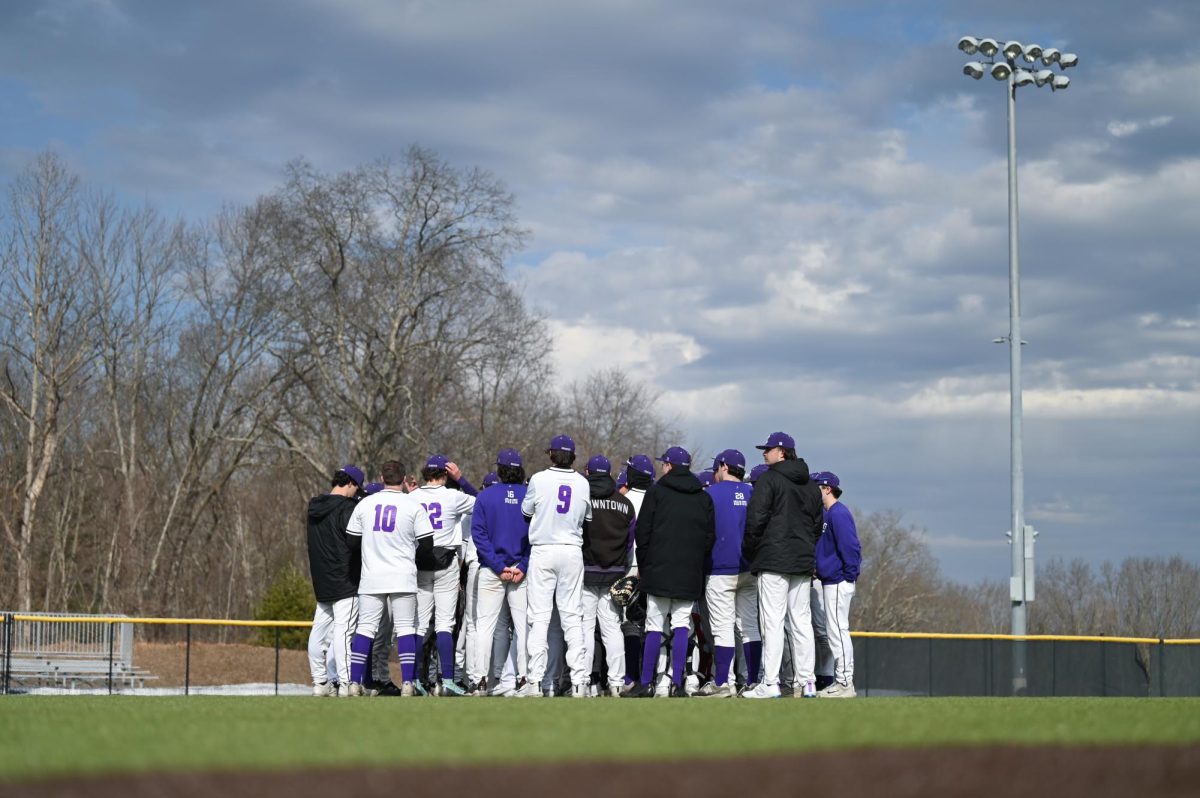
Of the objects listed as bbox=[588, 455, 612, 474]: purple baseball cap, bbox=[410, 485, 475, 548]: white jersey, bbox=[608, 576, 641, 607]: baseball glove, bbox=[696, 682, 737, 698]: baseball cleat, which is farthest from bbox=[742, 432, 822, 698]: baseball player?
bbox=[410, 485, 475, 548]: white jersey

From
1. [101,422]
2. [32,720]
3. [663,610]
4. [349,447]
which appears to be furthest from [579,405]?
[32,720]

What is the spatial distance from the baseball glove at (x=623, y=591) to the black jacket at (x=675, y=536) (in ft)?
1.26

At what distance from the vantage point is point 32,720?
8.48 metres

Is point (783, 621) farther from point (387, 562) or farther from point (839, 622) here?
point (387, 562)

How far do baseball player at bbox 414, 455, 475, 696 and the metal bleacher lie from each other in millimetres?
8520

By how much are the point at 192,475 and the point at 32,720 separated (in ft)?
129

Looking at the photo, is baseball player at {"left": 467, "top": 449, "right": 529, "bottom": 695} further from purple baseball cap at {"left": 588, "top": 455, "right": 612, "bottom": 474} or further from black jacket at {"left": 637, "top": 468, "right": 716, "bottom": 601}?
black jacket at {"left": 637, "top": 468, "right": 716, "bottom": 601}

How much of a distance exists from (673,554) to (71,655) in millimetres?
12208

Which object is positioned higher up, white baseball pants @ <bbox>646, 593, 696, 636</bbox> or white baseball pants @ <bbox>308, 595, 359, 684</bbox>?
white baseball pants @ <bbox>646, 593, 696, 636</bbox>

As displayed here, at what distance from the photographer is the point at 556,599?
1350cm

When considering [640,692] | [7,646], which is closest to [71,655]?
[7,646]

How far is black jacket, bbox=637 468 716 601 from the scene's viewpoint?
43.9 ft

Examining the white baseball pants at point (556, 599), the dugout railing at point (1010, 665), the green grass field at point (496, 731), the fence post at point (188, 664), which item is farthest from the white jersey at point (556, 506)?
the dugout railing at point (1010, 665)

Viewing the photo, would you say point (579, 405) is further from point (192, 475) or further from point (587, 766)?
point (587, 766)
